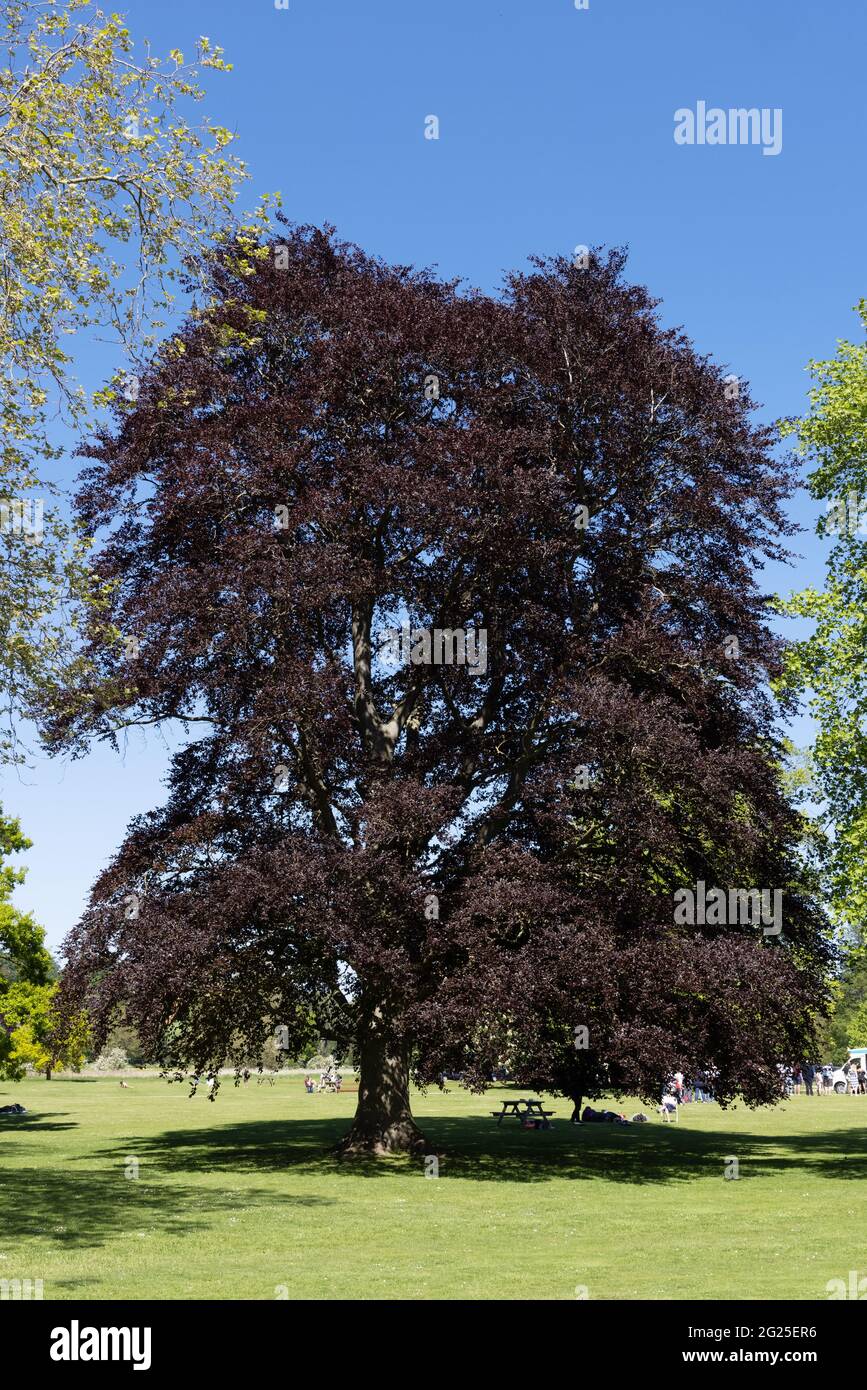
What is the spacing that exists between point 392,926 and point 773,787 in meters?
8.98

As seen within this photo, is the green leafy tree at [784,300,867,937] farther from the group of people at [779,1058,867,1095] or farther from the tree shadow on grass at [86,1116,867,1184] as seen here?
the group of people at [779,1058,867,1095]

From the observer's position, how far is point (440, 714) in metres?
31.0

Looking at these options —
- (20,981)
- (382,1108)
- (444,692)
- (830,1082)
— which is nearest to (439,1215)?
(382,1108)

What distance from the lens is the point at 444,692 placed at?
1151 inches

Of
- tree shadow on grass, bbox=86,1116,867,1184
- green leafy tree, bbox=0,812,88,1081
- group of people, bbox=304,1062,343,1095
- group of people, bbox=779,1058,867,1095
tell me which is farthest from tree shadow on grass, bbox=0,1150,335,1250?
group of people, bbox=779,1058,867,1095

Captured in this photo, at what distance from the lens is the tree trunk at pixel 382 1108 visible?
2856 cm

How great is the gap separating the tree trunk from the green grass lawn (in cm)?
88

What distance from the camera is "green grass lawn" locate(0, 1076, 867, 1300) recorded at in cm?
1306

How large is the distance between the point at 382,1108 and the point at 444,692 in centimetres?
909

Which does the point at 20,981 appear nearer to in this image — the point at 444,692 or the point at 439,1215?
the point at 444,692

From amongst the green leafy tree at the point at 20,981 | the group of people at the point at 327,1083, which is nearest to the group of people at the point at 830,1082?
the group of people at the point at 327,1083

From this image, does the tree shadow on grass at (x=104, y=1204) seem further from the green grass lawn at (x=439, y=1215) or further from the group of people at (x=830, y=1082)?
the group of people at (x=830, y=1082)
